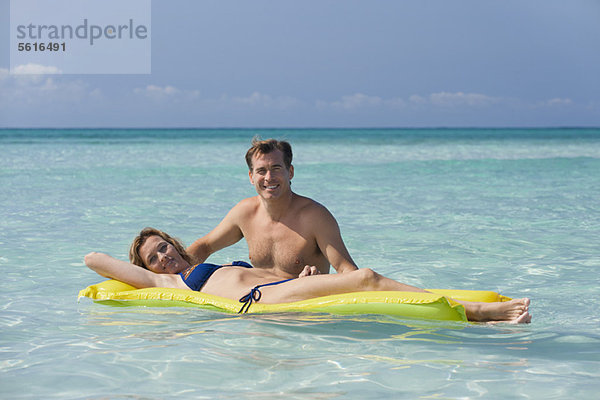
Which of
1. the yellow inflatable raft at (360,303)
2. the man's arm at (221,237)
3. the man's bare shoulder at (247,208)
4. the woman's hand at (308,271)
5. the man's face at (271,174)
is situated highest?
the man's face at (271,174)

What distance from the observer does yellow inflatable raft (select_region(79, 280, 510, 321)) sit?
3699mm

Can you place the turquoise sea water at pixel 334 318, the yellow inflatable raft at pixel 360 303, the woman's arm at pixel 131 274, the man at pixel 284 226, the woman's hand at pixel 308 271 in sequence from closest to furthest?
the turquoise sea water at pixel 334 318 < the yellow inflatable raft at pixel 360 303 < the woman's hand at pixel 308 271 < the man at pixel 284 226 < the woman's arm at pixel 131 274

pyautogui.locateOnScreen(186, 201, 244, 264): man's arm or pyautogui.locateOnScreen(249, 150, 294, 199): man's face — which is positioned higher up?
pyautogui.locateOnScreen(249, 150, 294, 199): man's face

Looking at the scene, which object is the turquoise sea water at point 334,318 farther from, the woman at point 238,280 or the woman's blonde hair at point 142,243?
the woman's blonde hair at point 142,243

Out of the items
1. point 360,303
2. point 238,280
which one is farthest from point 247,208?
point 360,303

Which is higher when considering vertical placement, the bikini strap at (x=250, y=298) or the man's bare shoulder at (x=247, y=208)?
the man's bare shoulder at (x=247, y=208)

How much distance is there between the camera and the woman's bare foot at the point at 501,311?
3.72m

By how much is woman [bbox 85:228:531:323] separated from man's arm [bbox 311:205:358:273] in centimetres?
17

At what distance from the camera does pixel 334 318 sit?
3812mm

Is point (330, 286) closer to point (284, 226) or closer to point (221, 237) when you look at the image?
point (284, 226)

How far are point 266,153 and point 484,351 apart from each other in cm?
179

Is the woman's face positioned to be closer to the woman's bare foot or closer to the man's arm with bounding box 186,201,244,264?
the man's arm with bounding box 186,201,244,264

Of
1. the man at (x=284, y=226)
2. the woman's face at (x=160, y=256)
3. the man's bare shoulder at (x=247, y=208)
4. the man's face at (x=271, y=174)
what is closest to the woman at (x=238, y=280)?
the woman's face at (x=160, y=256)

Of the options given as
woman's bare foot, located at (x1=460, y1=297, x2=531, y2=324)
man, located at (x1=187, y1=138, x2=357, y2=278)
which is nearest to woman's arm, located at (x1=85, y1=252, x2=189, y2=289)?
man, located at (x1=187, y1=138, x2=357, y2=278)
